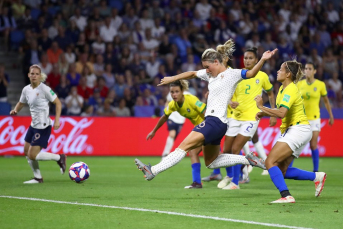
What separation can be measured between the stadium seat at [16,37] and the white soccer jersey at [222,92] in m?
13.0

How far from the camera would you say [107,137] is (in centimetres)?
1828

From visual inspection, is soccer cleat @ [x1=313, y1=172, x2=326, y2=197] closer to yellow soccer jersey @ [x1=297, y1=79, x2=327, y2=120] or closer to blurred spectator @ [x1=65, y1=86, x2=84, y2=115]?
yellow soccer jersey @ [x1=297, y1=79, x2=327, y2=120]

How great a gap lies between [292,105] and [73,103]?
1118cm

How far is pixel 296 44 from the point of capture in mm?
23250

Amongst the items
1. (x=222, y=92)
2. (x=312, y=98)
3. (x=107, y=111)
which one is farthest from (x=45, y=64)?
(x=222, y=92)

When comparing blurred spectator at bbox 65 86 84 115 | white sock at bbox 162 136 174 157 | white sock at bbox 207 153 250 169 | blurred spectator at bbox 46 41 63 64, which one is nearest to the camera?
white sock at bbox 207 153 250 169

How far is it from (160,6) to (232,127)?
1317 cm

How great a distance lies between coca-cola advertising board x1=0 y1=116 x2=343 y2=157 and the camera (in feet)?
56.9

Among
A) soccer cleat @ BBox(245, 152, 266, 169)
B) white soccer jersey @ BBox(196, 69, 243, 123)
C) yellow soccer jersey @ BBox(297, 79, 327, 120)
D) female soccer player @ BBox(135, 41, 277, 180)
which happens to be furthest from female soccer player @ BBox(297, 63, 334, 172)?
white soccer jersey @ BBox(196, 69, 243, 123)

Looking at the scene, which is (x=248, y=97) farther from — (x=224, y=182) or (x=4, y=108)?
(x=4, y=108)

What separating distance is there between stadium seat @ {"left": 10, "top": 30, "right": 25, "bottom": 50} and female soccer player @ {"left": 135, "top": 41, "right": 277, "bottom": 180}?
12.6m

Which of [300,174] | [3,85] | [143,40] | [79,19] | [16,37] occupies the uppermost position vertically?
[79,19]

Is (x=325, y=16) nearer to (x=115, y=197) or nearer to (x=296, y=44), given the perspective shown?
(x=296, y=44)

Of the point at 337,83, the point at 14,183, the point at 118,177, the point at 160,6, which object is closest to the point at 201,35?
the point at 160,6
